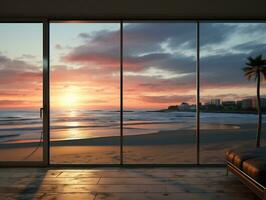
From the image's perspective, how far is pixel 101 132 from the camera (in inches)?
567

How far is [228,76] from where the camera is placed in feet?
62.1

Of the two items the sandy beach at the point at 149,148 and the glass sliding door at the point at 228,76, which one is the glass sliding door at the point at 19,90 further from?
the glass sliding door at the point at 228,76

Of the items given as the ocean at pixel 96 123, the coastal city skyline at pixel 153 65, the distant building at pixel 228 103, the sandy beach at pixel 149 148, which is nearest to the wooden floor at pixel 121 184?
the sandy beach at pixel 149 148

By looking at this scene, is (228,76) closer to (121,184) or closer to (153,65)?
(153,65)

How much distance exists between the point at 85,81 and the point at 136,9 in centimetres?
1421

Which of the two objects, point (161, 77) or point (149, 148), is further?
point (161, 77)

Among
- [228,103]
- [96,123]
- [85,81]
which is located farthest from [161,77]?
[96,123]

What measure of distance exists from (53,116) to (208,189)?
15.4 metres

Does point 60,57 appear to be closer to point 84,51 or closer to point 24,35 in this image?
point 84,51

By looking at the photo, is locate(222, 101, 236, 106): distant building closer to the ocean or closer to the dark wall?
the ocean

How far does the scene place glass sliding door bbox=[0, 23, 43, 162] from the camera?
26.9 ft

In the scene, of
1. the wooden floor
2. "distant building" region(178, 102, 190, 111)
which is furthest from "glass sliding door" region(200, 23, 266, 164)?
the wooden floor

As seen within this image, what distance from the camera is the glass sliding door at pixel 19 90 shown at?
26.9 ft

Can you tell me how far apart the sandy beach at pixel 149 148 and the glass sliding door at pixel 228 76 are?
55.8 inches
